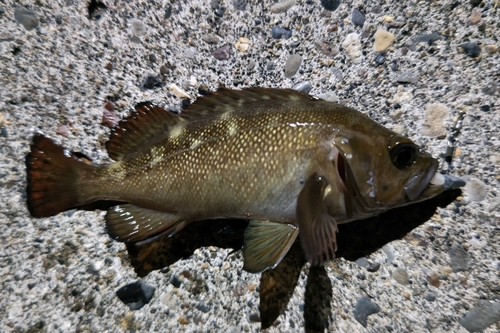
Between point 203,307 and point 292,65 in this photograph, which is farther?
point 292,65

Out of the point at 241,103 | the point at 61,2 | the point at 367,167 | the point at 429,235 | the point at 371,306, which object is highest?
the point at 61,2

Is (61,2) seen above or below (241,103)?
above

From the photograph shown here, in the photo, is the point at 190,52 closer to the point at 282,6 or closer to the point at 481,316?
the point at 282,6

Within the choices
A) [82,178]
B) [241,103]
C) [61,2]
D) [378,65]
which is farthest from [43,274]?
[378,65]

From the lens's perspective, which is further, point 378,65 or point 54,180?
point 378,65

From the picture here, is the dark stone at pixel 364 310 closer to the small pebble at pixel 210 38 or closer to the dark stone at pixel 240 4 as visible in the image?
the small pebble at pixel 210 38

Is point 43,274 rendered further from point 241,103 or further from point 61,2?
point 61,2

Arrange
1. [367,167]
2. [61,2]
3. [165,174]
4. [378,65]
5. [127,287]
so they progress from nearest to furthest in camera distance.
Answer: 1. [367,167]
2. [165,174]
3. [127,287]
4. [378,65]
5. [61,2]

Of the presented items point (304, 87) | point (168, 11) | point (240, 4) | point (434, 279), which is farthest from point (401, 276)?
point (168, 11)
